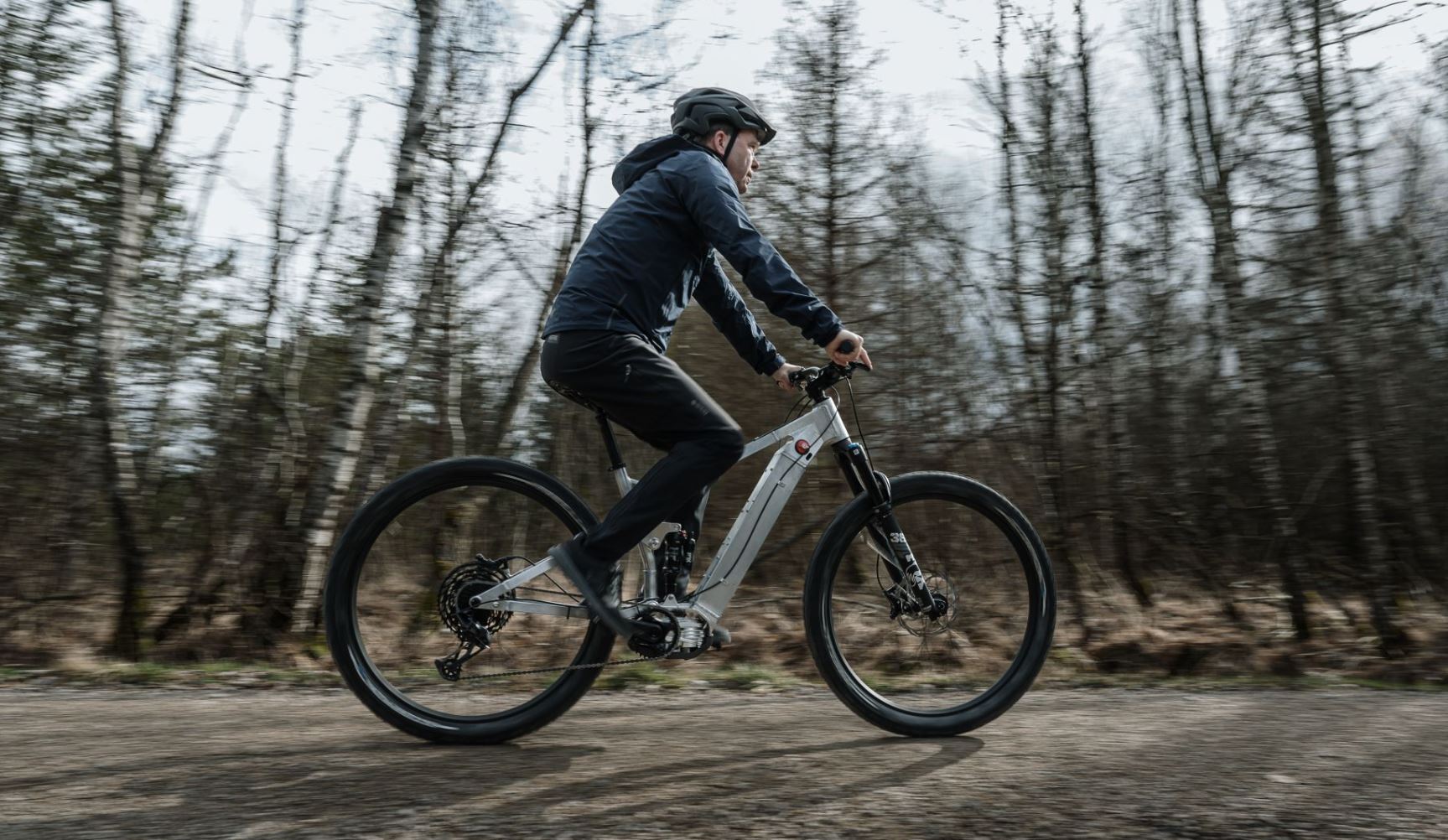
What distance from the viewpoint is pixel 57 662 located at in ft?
18.1

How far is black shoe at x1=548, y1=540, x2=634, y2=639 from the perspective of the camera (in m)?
3.37

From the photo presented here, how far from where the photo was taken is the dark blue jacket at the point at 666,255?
3.29 m

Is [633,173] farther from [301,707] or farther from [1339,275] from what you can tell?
[1339,275]

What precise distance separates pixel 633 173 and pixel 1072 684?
10.1 feet

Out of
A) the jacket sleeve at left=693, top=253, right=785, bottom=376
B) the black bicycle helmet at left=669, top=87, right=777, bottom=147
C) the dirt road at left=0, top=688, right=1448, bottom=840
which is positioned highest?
the black bicycle helmet at left=669, top=87, right=777, bottom=147

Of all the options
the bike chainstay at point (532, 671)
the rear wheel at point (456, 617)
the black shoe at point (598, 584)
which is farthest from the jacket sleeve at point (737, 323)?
the bike chainstay at point (532, 671)

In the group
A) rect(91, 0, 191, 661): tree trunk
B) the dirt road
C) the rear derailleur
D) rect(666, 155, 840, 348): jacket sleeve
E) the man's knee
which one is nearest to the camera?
the dirt road

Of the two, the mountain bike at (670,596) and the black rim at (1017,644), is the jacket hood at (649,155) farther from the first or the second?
the black rim at (1017,644)

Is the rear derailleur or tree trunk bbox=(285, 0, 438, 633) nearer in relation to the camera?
the rear derailleur

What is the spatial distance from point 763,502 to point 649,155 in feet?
4.18

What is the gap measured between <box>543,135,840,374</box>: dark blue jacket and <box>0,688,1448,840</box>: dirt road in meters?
1.35

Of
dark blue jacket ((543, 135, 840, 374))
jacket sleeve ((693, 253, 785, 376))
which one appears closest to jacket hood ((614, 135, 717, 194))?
dark blue jacket ((543, 135, 840, 374))

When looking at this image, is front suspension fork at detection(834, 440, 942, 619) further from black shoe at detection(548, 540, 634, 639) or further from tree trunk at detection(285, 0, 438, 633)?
tree trunk at detection(285, 0, 438, 633)

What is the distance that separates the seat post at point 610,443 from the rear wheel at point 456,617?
0.20 meters
